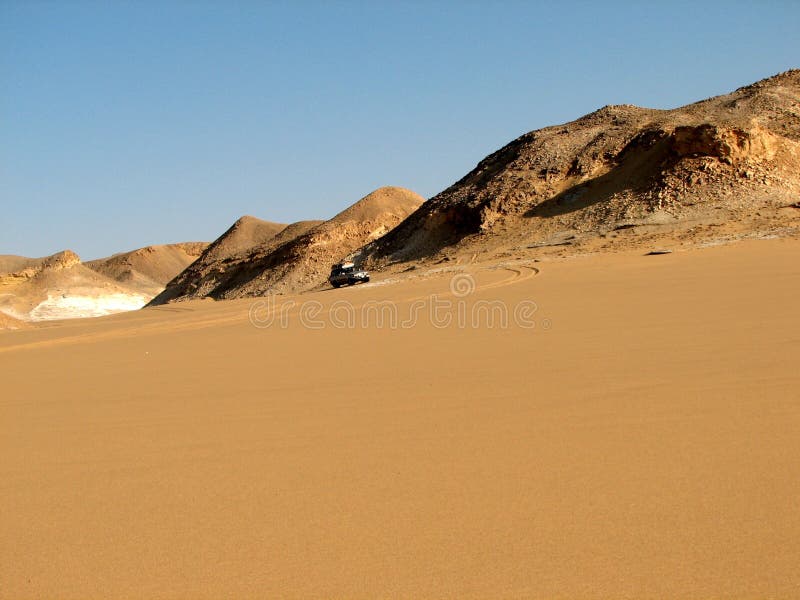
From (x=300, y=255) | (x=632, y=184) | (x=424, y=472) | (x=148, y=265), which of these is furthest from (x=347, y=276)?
(x=148, y=265)

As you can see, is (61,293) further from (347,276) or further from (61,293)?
(347,276)

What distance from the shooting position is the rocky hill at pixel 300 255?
50.2m

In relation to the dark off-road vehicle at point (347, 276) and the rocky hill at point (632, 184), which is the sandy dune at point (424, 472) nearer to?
the rocky hill at point (632, 184)

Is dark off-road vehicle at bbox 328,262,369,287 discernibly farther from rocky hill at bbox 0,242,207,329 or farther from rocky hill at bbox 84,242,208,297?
rocky hill at bbox 84,242,208,297

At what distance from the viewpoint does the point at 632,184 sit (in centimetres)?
3319

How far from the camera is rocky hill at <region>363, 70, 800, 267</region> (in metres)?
28.2

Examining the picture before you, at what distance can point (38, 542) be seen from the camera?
313 centimetres

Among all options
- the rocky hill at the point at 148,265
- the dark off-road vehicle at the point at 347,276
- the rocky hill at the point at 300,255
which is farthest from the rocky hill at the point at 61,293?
the dark off-road vehicle at the point at 347,276

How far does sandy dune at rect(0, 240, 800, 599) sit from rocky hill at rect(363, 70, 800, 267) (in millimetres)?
18149

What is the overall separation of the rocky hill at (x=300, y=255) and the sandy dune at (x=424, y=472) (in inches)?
1589

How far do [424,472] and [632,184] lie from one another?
104 ft

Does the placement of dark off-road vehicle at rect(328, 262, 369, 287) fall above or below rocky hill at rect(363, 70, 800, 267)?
below

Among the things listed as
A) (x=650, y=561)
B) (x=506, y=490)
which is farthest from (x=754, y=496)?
(x=506, y=490)

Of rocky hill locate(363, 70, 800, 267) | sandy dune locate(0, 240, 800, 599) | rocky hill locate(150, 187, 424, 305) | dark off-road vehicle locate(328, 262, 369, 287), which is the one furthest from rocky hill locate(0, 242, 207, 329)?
sandy dune locate(0, 240, 800, 599)
